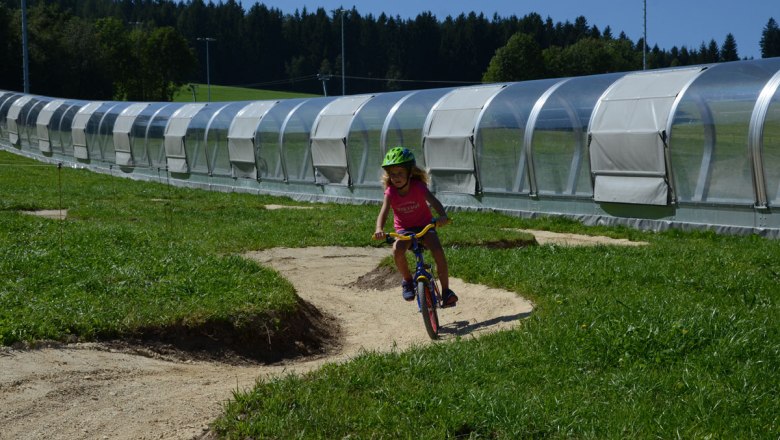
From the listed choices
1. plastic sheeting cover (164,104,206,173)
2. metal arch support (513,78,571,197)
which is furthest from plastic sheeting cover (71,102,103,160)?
metal arch support (513,78,571,197)

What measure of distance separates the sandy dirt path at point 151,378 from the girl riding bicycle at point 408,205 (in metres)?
0.72

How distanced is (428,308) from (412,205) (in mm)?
910

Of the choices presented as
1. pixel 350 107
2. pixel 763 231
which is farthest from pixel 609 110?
pixel 350 107

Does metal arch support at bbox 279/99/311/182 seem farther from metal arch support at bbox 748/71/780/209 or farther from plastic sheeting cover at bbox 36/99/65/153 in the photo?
plastic sheeting cover at bbox 36/99/65/153

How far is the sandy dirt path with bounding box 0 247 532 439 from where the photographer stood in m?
5.34

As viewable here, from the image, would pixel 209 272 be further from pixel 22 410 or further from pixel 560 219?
pixel 560 219

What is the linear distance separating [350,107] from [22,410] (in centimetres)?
1882

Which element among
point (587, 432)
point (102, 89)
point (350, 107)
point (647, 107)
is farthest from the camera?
point (102, 89)

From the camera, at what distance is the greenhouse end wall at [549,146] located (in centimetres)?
1462

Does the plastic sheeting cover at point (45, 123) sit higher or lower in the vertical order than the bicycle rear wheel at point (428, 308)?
higher

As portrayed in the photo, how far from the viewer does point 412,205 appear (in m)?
8.13

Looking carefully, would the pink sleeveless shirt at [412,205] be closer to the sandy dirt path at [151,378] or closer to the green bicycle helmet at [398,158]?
the green bicycle helmet at [398,158]

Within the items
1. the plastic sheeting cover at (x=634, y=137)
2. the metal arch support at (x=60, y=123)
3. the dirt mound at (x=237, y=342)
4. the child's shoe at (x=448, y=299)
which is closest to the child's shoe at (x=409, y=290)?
the child's shoe at (x=448, y=299)

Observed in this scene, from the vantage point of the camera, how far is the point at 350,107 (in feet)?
A: 78.5
